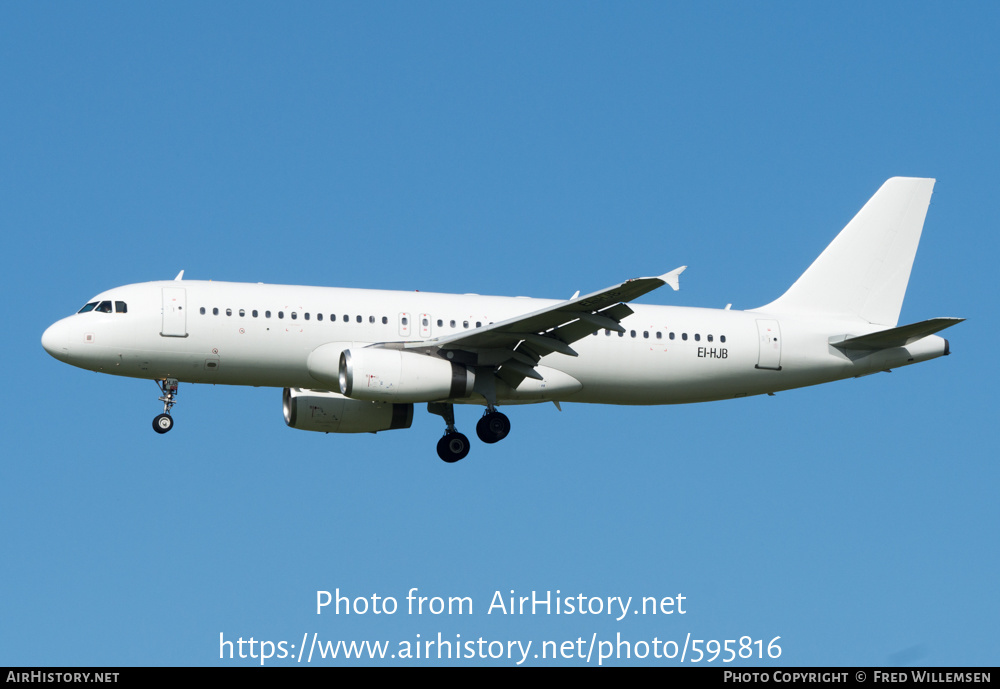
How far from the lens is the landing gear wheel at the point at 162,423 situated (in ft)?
122

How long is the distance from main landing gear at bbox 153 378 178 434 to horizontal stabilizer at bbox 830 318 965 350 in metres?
18.7

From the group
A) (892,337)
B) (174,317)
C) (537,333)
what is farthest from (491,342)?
(892,337)

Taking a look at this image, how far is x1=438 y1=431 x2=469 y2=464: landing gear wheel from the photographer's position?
38969mm

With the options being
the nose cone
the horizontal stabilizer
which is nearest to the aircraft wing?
the horizontal stabilizer

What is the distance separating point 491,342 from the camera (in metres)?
36.6

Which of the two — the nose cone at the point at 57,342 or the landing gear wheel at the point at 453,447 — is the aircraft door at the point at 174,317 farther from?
the landing gear wheel at the point at 453,447

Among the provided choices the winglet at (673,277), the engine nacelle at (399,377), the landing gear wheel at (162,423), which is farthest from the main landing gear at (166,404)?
the winglet at (673,277)

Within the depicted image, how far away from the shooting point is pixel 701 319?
132ft

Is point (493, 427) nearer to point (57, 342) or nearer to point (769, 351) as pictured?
point (769, 351)

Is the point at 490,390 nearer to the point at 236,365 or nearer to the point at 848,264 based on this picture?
the point at 236,365

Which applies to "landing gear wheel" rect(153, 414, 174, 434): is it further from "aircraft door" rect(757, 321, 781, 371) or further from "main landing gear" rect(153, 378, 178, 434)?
"aircraft door" rect(757, 321, 781, 371)

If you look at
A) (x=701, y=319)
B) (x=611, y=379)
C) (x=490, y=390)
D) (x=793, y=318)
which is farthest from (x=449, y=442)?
(x=793, y=318)

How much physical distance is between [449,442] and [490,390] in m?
2.38
